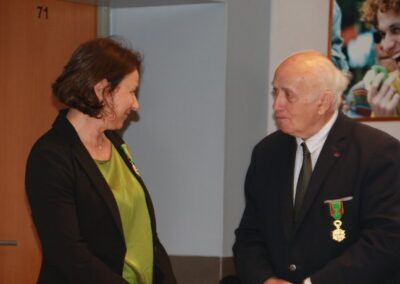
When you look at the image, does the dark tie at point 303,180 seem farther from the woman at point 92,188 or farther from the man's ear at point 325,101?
the woman at point 92,188

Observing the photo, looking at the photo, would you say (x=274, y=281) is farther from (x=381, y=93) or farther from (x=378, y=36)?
(x=378, y=36)

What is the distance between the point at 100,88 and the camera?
266 centimetres

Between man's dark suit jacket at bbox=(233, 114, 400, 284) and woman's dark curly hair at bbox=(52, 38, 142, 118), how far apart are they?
2.25 ft

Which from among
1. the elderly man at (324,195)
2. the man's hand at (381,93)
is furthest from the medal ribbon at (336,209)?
the man's hand at (381,93)

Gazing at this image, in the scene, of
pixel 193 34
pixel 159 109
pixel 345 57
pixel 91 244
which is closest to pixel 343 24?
pixel 345 57

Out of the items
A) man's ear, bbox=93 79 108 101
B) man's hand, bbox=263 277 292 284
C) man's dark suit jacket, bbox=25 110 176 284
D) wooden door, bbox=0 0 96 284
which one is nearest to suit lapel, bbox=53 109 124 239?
man's dark suit jacket, bbox=25 110 176 284

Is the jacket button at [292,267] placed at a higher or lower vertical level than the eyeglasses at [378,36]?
lower

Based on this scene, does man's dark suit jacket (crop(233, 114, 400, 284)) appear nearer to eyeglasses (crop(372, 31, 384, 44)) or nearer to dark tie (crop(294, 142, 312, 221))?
dark tie (crop(294, 142, 312, 221))

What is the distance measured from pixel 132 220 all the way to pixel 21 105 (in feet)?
5.48

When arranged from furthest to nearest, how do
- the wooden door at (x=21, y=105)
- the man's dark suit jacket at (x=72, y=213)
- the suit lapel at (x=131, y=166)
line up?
the wooden door at (x=21, y=105), the suit lapel at (x=131, y=166), the man's dark suit jacket at (x=72, y=213)

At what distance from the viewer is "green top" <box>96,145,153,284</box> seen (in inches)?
106

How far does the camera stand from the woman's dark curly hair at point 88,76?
104 inches

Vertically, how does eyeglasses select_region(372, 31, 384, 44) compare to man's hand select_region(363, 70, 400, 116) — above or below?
above

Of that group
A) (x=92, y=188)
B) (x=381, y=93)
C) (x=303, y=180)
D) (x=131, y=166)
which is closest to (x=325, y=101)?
(x=303, y=180)
